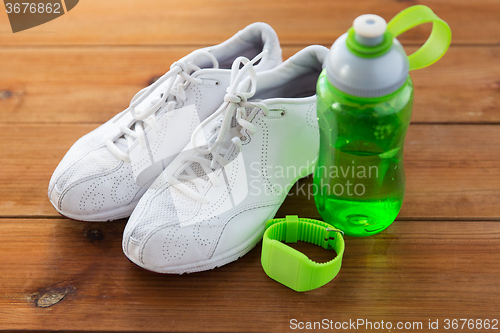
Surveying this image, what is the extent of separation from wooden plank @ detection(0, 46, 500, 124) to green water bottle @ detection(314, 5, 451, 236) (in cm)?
30

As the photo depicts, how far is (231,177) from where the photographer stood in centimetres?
70

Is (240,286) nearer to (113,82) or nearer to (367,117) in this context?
(367,117)

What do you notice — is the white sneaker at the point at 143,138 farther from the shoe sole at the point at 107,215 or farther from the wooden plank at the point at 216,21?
the wooden plank at the point at 216,21

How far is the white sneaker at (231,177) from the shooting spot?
659 millimetres

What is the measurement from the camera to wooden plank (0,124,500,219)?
2.56 feet

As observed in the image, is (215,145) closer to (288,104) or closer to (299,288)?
(288,104)

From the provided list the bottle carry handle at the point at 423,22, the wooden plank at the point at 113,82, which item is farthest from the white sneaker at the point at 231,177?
the wooden plank at the point at 113,82

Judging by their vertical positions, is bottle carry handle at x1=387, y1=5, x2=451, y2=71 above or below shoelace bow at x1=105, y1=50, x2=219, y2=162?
above

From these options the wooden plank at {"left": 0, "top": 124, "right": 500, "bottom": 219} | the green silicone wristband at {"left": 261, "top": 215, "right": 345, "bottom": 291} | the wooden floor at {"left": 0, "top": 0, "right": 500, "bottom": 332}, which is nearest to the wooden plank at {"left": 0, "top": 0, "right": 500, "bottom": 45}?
the wooden floor at {"left": 0, "top": 0, "right": 500, "bottom": 332}

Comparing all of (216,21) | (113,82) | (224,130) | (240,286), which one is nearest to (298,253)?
(240,286)

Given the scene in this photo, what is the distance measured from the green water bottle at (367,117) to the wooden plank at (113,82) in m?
0.30

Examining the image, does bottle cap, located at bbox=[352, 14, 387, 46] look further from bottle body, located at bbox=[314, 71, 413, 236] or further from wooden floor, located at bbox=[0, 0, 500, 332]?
wooden floor, located at bbox=[0, 0, 500, 332]

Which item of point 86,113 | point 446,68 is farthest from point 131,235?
point 446,68

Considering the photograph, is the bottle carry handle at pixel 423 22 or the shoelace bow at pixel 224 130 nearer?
the bottle carry handle at pixel 423 22
